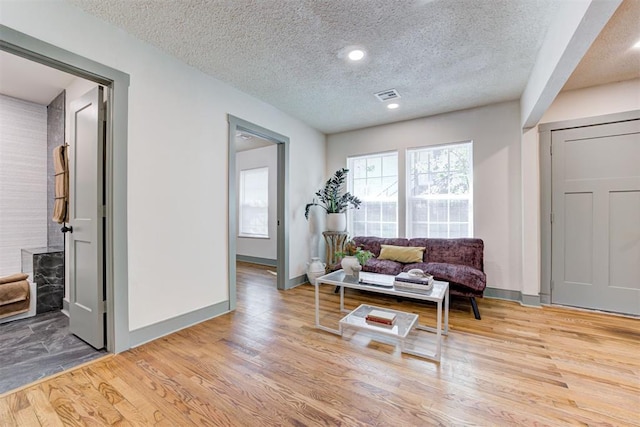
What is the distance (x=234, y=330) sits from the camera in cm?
261

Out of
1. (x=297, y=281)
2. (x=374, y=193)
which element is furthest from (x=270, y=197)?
(x=374, y=193)

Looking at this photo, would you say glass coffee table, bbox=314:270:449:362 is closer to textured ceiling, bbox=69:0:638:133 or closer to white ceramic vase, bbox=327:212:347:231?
white ceramic vase, bbox=327:212:347:231

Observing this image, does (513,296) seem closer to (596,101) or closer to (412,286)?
(412,286)

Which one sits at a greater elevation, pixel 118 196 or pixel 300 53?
pixel 300 53

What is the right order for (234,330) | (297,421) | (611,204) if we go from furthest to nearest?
(611,204) < (234,330) < (297,421)

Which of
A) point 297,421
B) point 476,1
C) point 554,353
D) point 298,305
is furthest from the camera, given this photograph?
point 298,305

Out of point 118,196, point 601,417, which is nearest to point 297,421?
point 601,417

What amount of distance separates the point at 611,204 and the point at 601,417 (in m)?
2.58

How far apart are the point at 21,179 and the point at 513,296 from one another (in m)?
6.42

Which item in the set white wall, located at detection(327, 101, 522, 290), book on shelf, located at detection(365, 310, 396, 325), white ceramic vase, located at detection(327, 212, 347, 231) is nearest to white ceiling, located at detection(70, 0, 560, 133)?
white wall, located at detection(327, 101, 522, 290)

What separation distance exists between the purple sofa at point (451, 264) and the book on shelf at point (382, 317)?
3.39 feet

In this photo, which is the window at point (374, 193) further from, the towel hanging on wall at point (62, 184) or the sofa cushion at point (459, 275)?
the towel hanging on wall at point (62, 184)

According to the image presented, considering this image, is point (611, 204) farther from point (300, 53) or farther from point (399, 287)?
point (300, 53)

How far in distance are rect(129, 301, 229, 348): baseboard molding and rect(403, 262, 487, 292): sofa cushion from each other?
246 centimetres
